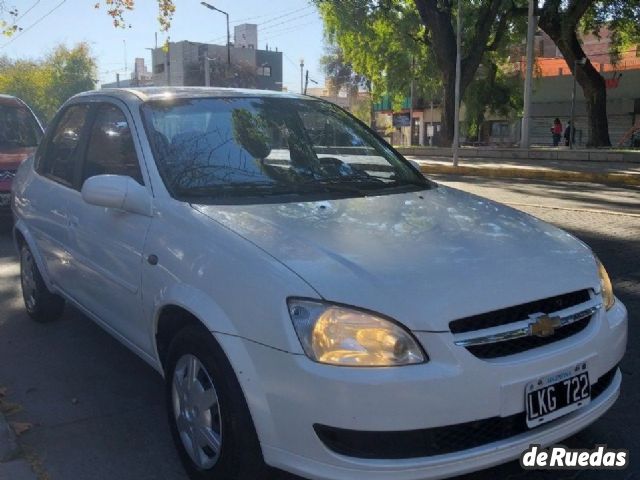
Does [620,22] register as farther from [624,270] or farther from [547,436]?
[547,436]

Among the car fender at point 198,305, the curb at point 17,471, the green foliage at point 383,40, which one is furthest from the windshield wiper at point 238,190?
the green foliage at point 383,40

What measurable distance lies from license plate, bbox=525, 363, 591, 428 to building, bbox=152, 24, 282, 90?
59.0 metres

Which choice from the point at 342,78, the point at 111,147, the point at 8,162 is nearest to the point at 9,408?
the point at 111,147

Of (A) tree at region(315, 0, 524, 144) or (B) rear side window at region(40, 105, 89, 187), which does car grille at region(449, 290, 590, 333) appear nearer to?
(B) rear side window at region(40, 105, 89, 187)

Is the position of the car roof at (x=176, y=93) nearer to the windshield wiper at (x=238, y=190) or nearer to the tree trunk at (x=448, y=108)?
the windshield wiper at (x=238, y=190)

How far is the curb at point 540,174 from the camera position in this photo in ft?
49.8

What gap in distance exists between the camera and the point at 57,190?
4.14 metres

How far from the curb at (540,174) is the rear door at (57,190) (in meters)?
10.2

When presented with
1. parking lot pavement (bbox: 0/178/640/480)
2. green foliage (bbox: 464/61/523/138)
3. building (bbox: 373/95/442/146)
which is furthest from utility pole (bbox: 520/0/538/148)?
building (bbox: 373/95/442/146)

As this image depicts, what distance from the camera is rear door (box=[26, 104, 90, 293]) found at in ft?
13.1

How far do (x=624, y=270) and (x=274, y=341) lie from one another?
14.9 feet

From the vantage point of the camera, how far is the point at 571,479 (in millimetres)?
2660

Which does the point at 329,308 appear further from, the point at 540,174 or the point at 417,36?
the point at 417,36

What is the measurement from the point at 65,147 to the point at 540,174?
14.7m
